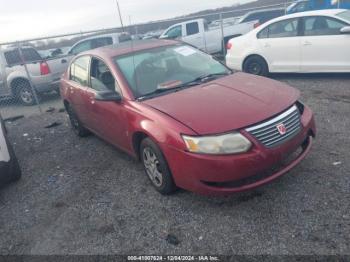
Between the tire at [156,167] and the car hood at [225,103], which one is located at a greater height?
the car hood at [225,103]

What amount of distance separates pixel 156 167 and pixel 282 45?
5.49 m

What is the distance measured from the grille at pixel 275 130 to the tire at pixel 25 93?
28.0ft

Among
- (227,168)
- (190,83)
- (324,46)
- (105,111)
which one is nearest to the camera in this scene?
(227,168)

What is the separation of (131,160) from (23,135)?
3436 millimetres

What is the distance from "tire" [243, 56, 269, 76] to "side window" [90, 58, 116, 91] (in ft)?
15.8

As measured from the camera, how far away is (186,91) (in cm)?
392

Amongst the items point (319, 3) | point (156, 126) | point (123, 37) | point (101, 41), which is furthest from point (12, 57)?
point (319, 3)

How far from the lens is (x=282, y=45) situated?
791 cm

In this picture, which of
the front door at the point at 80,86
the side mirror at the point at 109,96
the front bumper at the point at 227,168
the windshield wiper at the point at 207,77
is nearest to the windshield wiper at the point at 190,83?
the windshield wiper at the point at 207,77

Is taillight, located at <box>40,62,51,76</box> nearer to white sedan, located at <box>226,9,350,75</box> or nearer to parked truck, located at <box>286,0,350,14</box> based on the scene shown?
white sedan, located at <box>226,9,350,75</box>

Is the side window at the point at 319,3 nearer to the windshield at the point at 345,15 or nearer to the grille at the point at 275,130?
the windshield at the point at 345,15

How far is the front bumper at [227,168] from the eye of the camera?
306 centimetres

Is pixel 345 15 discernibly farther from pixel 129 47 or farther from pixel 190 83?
pixel 129 47

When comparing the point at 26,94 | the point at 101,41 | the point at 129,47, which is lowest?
the point at 26,94
